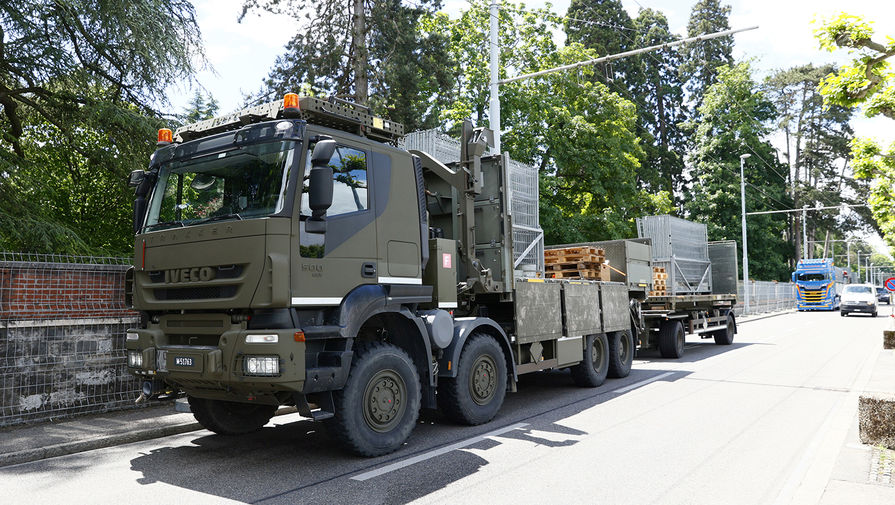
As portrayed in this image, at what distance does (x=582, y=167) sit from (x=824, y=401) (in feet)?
65.1

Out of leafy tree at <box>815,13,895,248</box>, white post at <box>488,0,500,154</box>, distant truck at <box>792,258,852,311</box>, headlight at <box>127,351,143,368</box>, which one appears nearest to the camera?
headlight at <box>127,351,143,368</box>

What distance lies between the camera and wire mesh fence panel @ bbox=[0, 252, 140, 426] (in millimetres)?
7379

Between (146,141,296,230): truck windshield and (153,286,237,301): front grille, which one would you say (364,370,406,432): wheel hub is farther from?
(146,141,296,230): truck windshield

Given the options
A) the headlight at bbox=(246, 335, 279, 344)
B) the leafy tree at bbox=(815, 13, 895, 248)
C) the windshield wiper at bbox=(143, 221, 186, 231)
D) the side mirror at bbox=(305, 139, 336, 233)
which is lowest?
the headlight at bbox=(246, 335, 279, 344)

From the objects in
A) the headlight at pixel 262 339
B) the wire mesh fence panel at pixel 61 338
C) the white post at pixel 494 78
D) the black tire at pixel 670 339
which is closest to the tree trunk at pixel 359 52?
the white post at pixel 494 78

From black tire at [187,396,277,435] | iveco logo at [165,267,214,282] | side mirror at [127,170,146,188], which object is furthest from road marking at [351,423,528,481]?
side mirror at [127,170,146,188]

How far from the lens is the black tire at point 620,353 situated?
437 inches

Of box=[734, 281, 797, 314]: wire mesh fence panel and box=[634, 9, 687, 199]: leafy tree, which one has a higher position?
box=[634, 9, 687, 199]: leafy tree

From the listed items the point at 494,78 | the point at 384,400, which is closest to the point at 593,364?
the point at 384,400

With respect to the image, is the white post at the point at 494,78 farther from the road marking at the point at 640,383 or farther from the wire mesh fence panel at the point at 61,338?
the wire mesh fence panel at the point at 61,338

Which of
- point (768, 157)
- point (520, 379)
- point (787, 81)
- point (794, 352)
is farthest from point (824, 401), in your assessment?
point (787, 81)

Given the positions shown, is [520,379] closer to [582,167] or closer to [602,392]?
[602,392]

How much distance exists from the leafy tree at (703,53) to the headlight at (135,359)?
5205 cm

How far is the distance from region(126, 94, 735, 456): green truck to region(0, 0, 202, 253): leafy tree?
221 inches
